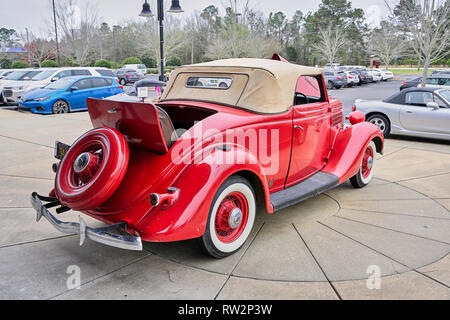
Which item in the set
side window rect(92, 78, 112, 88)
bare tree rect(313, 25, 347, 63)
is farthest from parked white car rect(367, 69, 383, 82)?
side window rect(92, 78, 112, 88)

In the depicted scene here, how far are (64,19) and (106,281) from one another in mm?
36170

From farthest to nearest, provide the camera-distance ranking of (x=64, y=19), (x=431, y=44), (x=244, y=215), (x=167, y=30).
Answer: (x=167, y=30), (x=64, y=19), (x=431, y=44), (x=244, y=215)

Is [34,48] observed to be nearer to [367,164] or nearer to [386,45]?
[386,45]

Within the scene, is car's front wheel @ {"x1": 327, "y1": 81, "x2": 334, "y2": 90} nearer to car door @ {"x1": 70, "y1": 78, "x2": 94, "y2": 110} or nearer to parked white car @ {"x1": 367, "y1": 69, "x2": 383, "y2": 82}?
parked white car @ {"x1": 367, "y1": 69, "x2": 383, "y2": 82}

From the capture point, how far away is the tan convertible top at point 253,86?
13.1ft

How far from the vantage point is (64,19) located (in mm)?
33844

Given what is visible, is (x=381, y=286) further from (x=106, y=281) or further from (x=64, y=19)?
(x=64, y=19)

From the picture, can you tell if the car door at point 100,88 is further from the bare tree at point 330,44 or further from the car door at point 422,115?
the bare tree at point 330,44

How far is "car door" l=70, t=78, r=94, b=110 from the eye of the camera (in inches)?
544

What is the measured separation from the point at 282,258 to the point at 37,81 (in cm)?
1579

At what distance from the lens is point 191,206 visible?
9.98 ft

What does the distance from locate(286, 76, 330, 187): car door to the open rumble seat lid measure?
1.65 metres

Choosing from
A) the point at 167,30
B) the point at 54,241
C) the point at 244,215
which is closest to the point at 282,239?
the point at 244,215

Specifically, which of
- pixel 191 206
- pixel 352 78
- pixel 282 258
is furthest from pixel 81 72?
pixel 352 78
